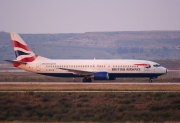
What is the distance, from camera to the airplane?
6962cm

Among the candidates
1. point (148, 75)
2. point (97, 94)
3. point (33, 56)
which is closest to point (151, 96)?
point (97, 94)

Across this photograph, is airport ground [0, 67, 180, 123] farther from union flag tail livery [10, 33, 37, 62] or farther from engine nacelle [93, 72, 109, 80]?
union flag tail livery [10, 33, 37, 62]

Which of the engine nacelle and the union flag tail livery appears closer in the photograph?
the engine nacelle

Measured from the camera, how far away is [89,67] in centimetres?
7131

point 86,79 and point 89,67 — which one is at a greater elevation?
point 89,67

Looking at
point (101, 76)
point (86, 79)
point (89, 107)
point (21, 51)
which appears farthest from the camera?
point (21, 51)

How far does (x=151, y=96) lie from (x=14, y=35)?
106ft

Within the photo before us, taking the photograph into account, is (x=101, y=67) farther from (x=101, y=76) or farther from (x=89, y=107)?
(x=89, y=107)

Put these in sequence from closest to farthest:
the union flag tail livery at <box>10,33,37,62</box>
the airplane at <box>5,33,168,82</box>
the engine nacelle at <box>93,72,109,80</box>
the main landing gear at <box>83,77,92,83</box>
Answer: the engine nacelle at <box>93,72,109,80</box>
the airplane at <box>5,33,168,82</box>
the main landing gear at <box>83,77,92,83</box>
the union flag tail livery at <box>10,33,37,62</box>

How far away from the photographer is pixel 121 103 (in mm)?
42344

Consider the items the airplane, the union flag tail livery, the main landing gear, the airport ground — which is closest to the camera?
the airport ground

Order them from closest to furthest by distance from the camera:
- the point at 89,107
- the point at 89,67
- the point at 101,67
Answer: the point at 89,107 < the point at 101,67 < the point at 89,67

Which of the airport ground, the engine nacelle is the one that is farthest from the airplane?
the airport ground

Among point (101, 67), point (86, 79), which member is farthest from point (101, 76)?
point (86, 79)
